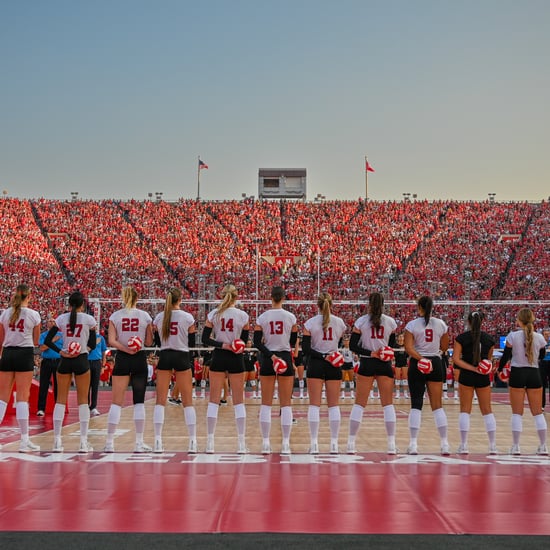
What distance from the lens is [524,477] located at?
7000mm

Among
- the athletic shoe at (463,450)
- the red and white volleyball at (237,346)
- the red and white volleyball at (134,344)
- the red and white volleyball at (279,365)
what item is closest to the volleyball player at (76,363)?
the red and white volleyball at (134,344)

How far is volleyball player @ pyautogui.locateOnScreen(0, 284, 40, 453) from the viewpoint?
27.8 feet

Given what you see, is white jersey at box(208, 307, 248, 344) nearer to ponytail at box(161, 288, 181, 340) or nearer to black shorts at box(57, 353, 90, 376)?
ponytail at box(161, 288, 181, 340)

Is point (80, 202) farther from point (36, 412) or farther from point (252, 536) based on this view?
point (252, 536)

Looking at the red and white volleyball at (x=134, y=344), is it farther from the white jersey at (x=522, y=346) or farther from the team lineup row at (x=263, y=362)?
the white jersey at (x=522, y=346)

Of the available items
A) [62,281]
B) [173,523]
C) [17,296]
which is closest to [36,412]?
[17,296]

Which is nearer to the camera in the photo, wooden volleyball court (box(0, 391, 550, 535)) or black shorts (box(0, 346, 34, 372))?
wooden volleyball court (box(0, 391, 550, 535))

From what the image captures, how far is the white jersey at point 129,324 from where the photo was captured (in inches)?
334

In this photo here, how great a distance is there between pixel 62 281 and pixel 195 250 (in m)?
8.67

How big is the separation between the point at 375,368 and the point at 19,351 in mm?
4165

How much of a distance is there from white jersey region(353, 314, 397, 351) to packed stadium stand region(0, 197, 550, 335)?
23.2 metres

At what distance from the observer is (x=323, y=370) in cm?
843

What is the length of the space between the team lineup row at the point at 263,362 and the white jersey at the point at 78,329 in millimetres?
12

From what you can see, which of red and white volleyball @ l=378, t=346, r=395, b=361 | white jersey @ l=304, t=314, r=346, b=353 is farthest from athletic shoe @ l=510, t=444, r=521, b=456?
white jersey @ l=304, t=314, r=346, b=353
